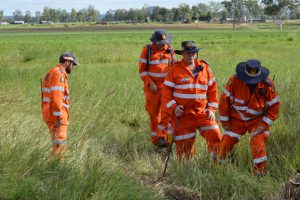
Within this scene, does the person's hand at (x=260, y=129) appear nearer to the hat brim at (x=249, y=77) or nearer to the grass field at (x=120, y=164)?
the grass field at (x=120, y=164)

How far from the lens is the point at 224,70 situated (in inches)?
526

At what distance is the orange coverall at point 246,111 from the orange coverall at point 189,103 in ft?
1.16

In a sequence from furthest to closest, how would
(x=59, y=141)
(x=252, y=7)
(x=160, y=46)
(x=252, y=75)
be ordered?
(x=252, y=7) < (x=160, y=46) < (x=252, y=75) < (x=59, y=141)

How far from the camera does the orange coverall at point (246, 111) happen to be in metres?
5.31

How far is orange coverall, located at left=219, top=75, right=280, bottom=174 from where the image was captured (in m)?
5.31

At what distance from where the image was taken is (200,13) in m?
144

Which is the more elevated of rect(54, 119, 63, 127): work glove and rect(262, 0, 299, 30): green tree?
rect(262, 0, 299, 30): green tree

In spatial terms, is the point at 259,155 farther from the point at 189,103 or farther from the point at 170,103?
the point at 170,103

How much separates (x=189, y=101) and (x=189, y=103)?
3cm

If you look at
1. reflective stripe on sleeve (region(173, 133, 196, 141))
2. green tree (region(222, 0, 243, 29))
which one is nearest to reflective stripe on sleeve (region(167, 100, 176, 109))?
reflective stripe on sleeve (region(173, 133, 196, 141))

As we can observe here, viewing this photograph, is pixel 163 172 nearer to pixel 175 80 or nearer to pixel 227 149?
pixel 227 149

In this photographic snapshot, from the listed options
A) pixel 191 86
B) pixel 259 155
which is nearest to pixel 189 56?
pixel 191 86

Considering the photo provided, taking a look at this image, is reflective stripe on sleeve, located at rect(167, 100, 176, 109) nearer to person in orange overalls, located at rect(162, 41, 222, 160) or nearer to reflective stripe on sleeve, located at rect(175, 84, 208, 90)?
person in orange overalls, located at rect(162, 41, 222, 160)

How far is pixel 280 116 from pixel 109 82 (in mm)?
5818
